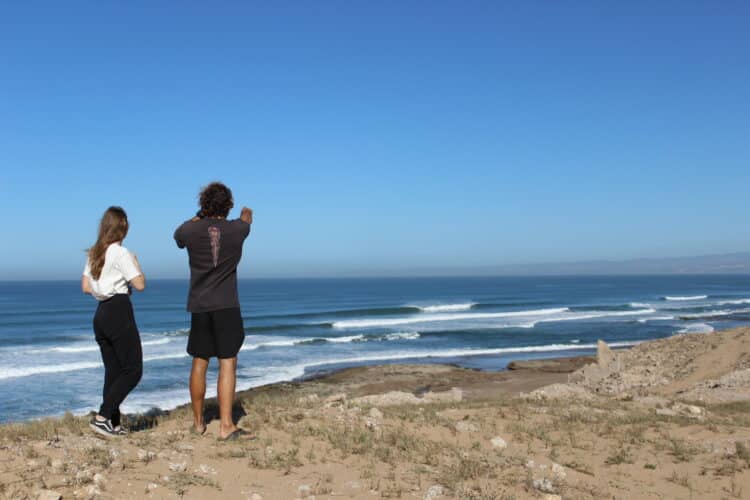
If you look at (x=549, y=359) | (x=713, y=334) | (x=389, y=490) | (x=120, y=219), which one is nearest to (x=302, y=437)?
(x=389, y=490)

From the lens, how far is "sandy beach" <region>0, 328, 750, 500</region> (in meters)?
4.25

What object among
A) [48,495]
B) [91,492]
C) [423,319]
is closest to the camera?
[48,495]

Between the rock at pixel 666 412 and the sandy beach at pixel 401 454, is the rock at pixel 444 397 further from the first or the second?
the rock at pixel 666 412

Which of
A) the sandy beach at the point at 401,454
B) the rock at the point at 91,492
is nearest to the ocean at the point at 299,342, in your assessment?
the sandy beach at the point at 401,454

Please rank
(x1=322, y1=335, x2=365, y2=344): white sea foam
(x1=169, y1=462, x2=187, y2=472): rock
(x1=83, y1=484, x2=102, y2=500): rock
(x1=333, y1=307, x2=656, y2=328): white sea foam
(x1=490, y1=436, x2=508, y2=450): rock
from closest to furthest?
(x1=83, y1=484, x2=102, y2=500): rock < (x1=169, y1=462, x2=187, y2=472): rock < (x1=490, y1=436, x2=508, y2=450): rock < (x1=322, y1=335, x2=365, y2=344): white sea foam < (x1=333, y1=307, x2=656, y2=328): white sea foam

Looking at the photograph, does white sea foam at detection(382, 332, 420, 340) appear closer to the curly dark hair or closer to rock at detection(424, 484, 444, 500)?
the curly dark hair

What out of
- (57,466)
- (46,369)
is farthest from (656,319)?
(57,466)

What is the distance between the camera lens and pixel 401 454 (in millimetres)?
5340

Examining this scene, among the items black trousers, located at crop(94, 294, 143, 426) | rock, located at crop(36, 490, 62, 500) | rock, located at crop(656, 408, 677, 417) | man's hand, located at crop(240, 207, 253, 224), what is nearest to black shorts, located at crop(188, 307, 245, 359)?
black trousers, located at crop(94, 294, 143, 426)

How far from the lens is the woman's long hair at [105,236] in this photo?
505 cm

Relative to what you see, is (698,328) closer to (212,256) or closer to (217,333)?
(217,333)

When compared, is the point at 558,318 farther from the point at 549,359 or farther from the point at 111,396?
the point at 111,396

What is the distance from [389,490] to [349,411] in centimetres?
299

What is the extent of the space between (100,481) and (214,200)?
2.30 meters
